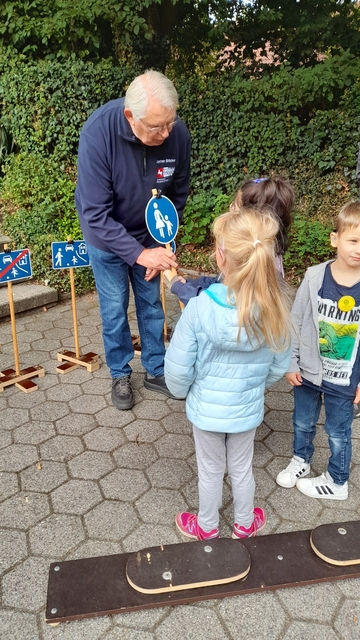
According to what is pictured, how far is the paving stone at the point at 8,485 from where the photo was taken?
264 centimetres

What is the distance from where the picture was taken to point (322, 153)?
650 centimetres

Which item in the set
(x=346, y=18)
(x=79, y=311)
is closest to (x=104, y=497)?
(x=79, y=311)

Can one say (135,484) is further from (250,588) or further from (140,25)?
(140,25)

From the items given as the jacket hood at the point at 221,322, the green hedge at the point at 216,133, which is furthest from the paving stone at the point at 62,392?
the green hedge at the point at 216,133

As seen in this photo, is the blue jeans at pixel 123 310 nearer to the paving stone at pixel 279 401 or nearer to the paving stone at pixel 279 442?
the paving stone at pixel 279 401

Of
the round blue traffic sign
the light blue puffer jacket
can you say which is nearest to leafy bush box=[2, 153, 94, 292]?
the round blue traffic sign

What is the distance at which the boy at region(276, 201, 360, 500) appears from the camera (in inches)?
88.2

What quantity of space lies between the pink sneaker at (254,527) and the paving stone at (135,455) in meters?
0.69

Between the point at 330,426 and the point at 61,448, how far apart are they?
5.06ft

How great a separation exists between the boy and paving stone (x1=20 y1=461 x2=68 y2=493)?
1.30 meters

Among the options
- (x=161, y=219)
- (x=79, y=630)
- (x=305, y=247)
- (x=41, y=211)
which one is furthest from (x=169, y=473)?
(x=41, y=211)

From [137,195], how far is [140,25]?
4.60 m

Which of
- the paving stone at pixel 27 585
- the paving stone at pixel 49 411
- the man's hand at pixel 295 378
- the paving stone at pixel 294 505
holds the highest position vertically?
the man's hand at pixel 295 378

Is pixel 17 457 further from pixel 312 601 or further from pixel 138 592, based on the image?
pixel 312 601
